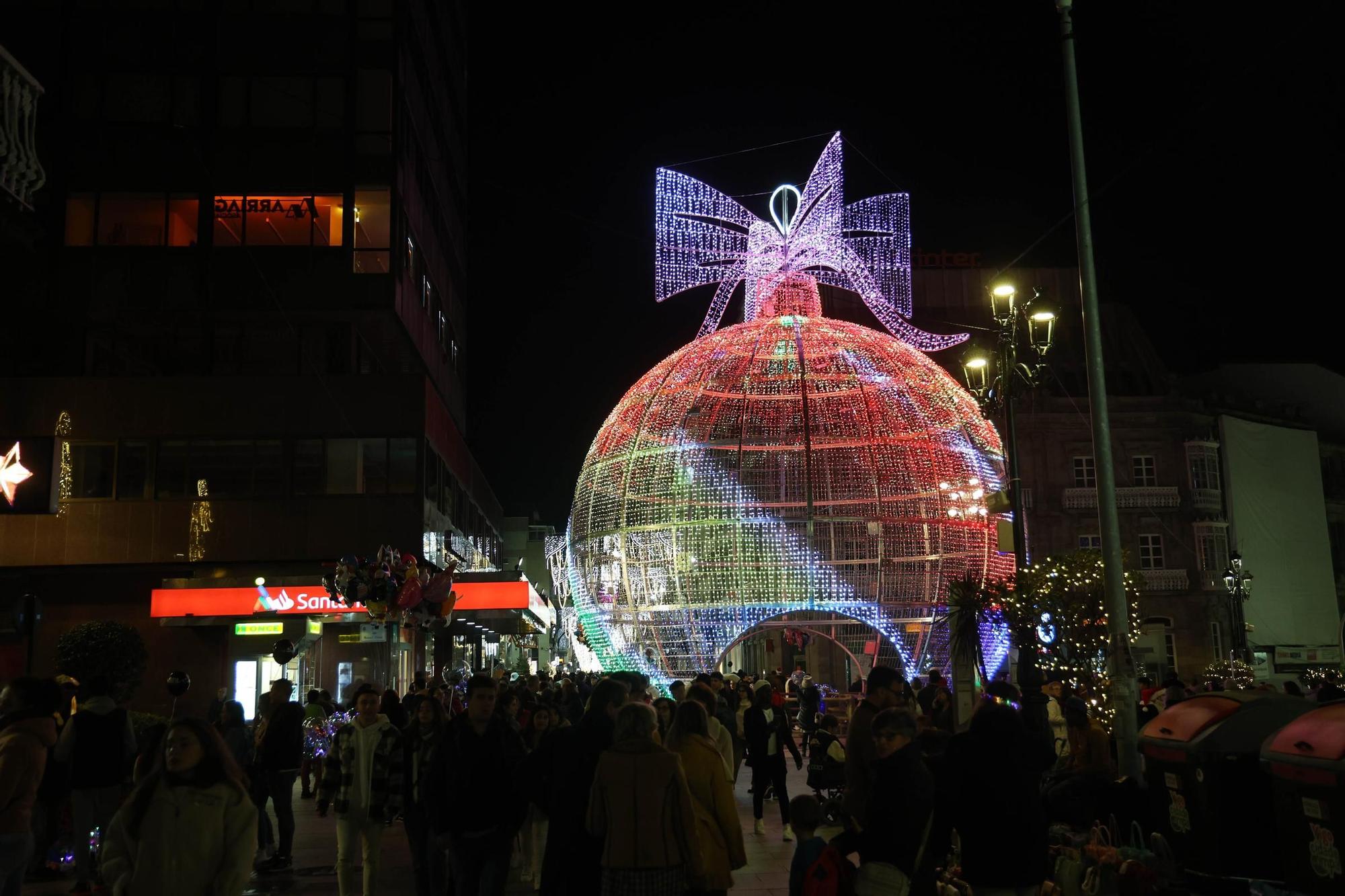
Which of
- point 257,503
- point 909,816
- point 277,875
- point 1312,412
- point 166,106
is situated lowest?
point 277,875

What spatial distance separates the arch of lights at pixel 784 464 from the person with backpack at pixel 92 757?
11.8 metres

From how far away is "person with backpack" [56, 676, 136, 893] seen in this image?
988 cm

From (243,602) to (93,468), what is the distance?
554cm

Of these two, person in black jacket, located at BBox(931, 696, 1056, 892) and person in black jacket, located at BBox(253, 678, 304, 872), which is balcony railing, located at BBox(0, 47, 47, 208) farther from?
person in black jacket, located at BBox(931, 696, 1056, 892)

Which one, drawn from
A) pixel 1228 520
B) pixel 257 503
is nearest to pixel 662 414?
pixel 257 503

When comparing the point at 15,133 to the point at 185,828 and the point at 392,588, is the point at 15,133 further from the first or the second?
the point at 392,588

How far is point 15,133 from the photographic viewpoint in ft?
29.1

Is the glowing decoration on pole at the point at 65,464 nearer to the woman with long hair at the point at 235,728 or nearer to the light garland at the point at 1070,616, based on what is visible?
the woman with long hair at the point at 235,728

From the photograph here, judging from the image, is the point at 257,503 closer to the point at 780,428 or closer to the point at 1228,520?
the point at 780,428

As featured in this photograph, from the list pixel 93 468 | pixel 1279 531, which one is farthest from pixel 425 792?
pixel 1279 531

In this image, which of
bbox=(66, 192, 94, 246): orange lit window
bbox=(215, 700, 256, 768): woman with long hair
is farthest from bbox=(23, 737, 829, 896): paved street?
bbox=(66, 192, 94, 246): orange lit window

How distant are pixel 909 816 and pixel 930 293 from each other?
4913 cm

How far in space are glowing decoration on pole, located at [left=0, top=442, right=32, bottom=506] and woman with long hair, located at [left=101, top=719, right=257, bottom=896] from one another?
73.7 feet

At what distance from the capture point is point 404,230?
32.0 meters
